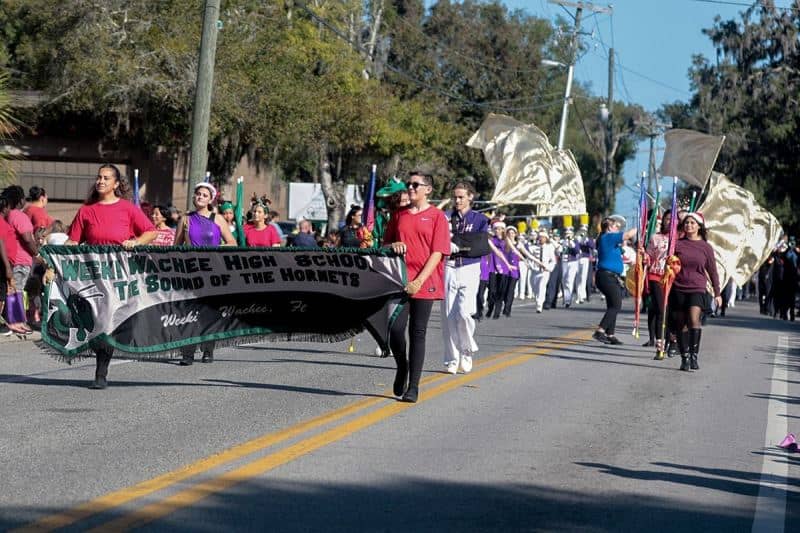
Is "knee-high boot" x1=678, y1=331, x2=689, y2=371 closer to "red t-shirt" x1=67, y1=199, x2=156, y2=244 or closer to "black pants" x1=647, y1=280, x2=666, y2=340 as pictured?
"black pants" x1=647, y1=280, x2=666, y2=340

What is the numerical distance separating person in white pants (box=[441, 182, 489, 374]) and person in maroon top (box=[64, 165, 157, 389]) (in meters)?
3.38

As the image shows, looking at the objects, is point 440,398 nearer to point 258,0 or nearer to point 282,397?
point 282,397

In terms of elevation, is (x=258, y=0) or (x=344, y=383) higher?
(x=258, y=0)

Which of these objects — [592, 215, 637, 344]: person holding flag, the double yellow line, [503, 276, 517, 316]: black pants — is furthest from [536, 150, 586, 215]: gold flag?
the double yellow line

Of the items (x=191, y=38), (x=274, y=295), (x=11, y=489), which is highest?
(x=191, y=38)

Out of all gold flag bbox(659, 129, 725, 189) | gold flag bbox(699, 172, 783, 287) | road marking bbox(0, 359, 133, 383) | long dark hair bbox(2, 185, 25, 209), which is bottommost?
road marking bbox(0, 359, 133, 383)

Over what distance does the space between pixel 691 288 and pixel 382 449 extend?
7998 millimetres

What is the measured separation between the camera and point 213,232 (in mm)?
13719

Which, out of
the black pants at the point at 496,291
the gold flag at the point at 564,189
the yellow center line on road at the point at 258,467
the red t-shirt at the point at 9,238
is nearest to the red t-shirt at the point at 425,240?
the yellow center line on road at the point at 258,467

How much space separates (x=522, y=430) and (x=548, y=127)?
63.7 metres

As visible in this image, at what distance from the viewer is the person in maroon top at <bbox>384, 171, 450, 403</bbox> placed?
11.2 m

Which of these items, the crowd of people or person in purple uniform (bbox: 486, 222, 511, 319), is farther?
person in purple uniform (bbox: 486, 222, 511, 319)

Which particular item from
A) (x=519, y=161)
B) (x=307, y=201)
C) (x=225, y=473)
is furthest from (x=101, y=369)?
(x=307, y=201)

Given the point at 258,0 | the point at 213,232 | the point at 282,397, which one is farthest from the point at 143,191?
the point at 282,397
